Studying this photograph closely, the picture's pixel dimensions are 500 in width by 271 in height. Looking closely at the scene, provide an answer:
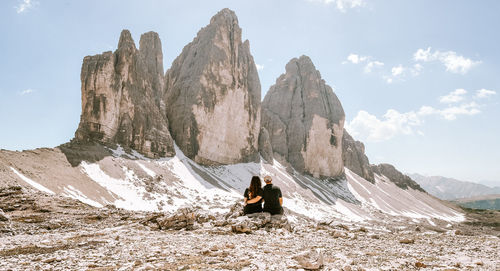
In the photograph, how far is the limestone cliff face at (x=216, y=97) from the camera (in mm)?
53250

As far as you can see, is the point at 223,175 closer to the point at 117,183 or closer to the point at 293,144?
the point at 117,183

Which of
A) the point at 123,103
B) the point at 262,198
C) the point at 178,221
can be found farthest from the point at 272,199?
the point at 123,103

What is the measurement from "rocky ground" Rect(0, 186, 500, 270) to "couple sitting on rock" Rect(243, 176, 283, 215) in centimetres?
59

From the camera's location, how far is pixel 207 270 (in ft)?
18.6

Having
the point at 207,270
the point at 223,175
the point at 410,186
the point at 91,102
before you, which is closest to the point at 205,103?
the point at 223,175

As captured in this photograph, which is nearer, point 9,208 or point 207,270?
point 207,270

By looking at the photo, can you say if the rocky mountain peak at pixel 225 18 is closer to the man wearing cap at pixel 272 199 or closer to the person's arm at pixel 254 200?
the man wearing cap at pixel 272 199

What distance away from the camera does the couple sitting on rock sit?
12.1 meters

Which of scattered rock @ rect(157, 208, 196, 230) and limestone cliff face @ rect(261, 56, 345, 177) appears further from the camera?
limestone cliff face @ rect(261, 56, 345, 177)

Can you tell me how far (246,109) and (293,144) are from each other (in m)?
24.7

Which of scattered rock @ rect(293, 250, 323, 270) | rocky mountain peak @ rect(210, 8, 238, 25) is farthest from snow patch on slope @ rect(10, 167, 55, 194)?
rocky mountain peak @ rect(210, 8, 238, 25)

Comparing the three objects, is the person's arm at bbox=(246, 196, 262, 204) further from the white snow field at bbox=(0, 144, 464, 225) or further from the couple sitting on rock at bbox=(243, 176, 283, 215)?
the white snow field at bbox=(0, 144, 464, 225)

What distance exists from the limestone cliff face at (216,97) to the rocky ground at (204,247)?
1538 inches

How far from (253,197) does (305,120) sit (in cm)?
7592
